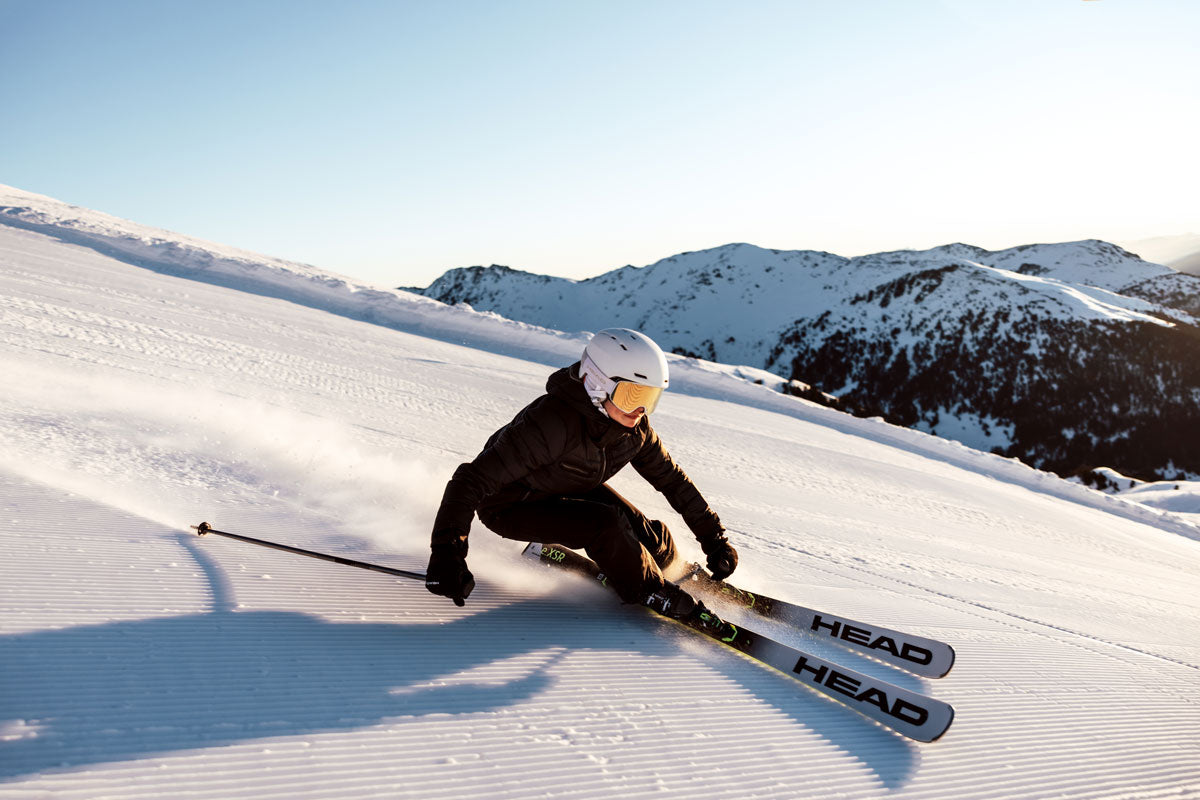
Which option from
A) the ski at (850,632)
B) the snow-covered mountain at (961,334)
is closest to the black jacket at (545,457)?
the ski at (850,632)

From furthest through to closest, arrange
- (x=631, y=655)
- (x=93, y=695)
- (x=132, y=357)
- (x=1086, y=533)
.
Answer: (x=1086, y=533)
(x=132, y=357)
(x=631, y=655)
(x=93, y=695)

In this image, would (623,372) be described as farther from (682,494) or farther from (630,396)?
(682,494)

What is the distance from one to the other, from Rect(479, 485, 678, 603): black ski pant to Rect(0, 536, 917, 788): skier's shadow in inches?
12.0

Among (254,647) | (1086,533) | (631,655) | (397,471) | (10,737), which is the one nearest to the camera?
(10,737)

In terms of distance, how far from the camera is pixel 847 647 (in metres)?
3.65

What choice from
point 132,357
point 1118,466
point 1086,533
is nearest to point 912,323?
point 1118,466

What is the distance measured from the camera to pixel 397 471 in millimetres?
5184

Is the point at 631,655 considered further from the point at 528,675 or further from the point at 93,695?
the point at 93,695

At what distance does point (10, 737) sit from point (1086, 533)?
10.9 metres

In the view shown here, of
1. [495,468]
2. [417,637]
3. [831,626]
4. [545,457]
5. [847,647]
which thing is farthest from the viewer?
[831,626]

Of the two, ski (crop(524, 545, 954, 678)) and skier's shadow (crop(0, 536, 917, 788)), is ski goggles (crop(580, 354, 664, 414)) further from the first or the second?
skier's shadow (crop(0, 536, 917, 788))

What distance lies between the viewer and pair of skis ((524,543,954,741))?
9.34 ft

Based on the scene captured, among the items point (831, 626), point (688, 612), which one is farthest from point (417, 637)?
point (831, 626)

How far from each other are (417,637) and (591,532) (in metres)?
0.95
